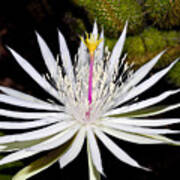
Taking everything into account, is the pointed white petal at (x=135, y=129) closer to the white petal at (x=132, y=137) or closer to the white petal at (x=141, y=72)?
the white petal at (x=132, y=137)

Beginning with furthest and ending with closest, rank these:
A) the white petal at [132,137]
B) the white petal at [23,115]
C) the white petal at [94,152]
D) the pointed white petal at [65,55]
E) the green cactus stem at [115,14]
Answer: the pointed white petal at [65,55], the green cactus stem at [115,14], the white petal at [23,115], the white petal at [132,137], the white petal at [94,152]

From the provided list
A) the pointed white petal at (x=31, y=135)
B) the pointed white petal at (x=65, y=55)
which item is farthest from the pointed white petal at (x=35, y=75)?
the pointed white petal at (x=31, y=135)

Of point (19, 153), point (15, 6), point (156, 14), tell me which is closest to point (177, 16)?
point (156, 14)

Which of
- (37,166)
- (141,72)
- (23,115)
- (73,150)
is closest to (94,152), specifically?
(73,150)

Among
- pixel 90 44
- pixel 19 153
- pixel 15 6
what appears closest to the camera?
pixel 19 153

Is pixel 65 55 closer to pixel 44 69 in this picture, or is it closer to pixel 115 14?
pixel 115 14

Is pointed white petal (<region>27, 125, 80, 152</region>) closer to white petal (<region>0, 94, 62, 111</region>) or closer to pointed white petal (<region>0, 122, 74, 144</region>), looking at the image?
pointed white petal (<region>0, 122, 74, 144</region>)

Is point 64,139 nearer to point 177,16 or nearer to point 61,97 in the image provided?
point 61,97
